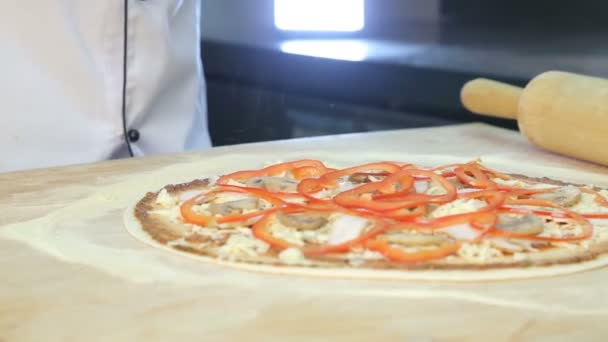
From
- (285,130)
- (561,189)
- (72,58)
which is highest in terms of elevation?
(72,58)

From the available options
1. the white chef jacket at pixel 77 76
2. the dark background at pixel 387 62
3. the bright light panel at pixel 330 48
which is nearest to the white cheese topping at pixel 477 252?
the white chef jacket at pixel 77 76

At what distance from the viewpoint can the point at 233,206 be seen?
1.15 metres

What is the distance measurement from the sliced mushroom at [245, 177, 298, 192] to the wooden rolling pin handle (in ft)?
2.00

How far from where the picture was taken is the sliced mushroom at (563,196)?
1191 mm

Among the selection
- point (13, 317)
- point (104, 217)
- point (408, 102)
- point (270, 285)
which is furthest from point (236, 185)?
point (408, 102)

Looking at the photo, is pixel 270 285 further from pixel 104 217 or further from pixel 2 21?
pixel 2 21

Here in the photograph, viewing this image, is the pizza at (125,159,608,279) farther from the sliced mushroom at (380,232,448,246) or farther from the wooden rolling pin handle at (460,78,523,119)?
the wooden rolling pin handle at (460,78,523,119)

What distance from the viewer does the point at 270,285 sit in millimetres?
919

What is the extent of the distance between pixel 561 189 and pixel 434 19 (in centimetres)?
180

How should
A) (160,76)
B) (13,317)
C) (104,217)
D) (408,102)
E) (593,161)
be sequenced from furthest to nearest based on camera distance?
(408,102), (160,76), (593,161), (104,217), (13,317)

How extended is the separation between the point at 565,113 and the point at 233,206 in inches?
27.3

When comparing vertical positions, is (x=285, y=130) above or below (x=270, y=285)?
below

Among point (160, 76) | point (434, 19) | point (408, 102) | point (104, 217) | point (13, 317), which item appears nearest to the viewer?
point (13, 317)

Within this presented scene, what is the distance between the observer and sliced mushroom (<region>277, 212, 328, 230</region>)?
1062 mm
